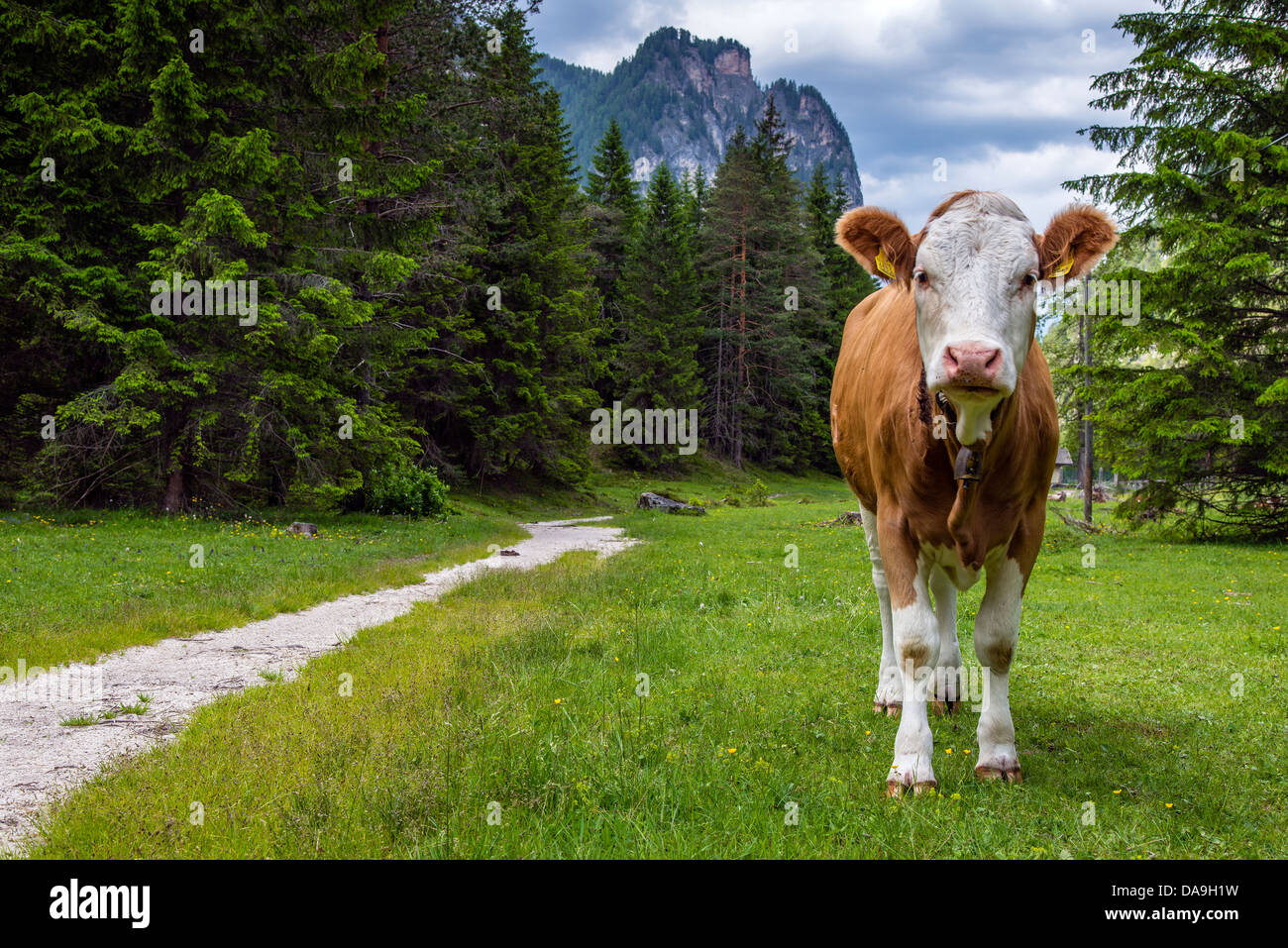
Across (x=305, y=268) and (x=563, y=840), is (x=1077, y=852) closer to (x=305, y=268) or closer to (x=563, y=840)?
(x=563, y=840)

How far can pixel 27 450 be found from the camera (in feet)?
60.3

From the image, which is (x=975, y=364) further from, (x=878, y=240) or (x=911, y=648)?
(x=911, y=648)

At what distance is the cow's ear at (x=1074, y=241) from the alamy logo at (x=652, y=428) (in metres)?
42.6

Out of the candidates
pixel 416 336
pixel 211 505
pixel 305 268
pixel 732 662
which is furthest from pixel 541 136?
pixel 732 662

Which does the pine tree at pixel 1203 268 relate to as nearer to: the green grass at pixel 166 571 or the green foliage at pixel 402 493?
the green grass at pixel 166 571

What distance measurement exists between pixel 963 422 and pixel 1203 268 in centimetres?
1921

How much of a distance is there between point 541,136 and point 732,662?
33038 mm

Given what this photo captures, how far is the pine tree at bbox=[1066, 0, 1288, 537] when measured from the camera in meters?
18.3

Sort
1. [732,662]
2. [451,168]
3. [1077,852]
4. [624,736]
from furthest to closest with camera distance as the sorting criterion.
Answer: [451,168]
[732,662]
[624,736]
[1077,852]

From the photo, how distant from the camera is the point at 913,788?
407 centimetres

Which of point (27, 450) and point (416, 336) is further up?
point (416, 336)

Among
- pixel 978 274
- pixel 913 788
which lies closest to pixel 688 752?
pixel 913 788
